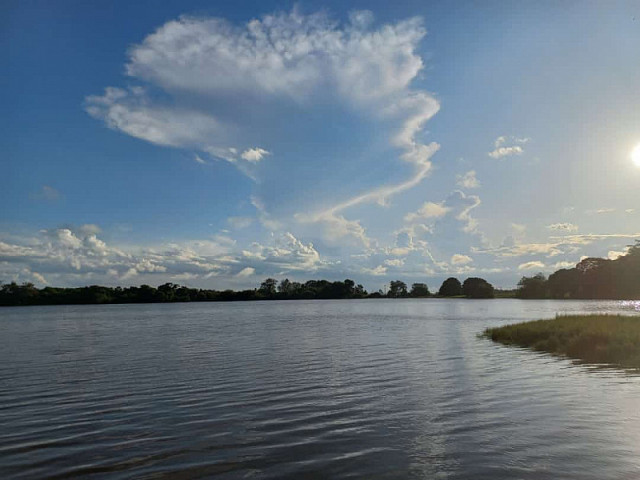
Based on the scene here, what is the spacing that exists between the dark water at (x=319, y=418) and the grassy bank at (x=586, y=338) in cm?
383

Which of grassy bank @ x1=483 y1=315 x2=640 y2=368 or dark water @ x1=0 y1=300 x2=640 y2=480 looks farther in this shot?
grassy bank @ x1=483 y1=315 x2=640 y2=368

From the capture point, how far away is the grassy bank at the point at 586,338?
34.9 meters

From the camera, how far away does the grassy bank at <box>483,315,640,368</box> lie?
34.9m

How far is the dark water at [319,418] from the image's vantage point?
1378cm

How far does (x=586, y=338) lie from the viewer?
3984 centimetres

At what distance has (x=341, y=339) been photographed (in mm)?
54531

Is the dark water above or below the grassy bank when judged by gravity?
below

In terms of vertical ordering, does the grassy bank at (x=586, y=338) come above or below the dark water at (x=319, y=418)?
above

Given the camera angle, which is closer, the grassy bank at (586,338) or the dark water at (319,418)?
the dark water at (319,418)

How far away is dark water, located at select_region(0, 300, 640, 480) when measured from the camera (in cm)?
1378

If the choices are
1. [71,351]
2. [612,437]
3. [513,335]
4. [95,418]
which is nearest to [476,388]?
[612,437]

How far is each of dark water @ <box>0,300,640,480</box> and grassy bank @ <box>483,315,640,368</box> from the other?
3.83 m

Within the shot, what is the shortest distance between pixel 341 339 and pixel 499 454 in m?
40.2

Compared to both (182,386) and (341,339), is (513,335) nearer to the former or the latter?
(341,339)
